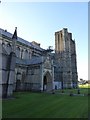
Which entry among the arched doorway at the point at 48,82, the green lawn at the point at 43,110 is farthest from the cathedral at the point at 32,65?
the green lawn at the point at 43,110

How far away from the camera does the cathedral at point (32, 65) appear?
27.1 meters

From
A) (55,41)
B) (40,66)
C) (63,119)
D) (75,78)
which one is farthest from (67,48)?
(63,119)

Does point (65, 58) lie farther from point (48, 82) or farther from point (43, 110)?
point (43, 110)

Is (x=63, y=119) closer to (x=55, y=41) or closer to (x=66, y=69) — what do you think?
(x=66, y=69)

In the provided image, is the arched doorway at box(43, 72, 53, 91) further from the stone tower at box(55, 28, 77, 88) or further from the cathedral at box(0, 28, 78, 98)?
the stone tower at box(55, 28, 77, 88)

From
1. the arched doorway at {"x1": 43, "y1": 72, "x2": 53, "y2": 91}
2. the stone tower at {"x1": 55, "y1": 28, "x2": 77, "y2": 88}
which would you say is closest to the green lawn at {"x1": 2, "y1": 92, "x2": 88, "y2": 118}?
the arched doorway at {"x1": 43, "y1": 72, "x2": 53, "y2": 91}

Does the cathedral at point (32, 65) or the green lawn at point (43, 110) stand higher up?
the cathedral at point (32, 65)

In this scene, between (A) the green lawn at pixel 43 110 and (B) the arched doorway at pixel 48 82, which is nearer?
(A) the green lawn at pixel 43 110

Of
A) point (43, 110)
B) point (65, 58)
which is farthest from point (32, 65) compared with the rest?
point (65, 58)

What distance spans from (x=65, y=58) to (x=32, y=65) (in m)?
31.0

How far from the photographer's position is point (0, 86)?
82.6 feet

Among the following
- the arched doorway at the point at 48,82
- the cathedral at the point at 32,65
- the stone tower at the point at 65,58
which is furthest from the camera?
the stone tower at the point at 65,58

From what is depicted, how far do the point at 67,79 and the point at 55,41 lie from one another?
20.2 meters

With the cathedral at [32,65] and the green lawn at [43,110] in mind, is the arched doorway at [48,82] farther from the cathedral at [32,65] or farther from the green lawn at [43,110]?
the green lawn at [43,110]
